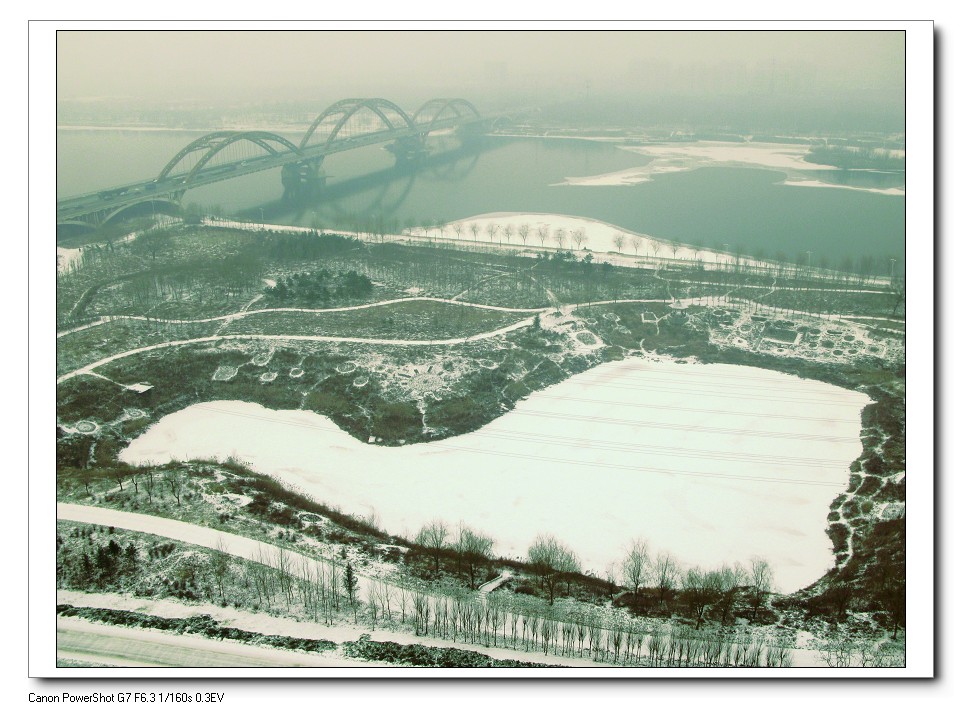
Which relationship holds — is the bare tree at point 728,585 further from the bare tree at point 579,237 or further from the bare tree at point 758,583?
the bare tree at point 579,237

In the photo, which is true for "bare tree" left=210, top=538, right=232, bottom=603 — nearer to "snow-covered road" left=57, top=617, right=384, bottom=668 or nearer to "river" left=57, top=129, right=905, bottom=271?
"snow-covered road" left=57, top=617, right=384, bottom=668

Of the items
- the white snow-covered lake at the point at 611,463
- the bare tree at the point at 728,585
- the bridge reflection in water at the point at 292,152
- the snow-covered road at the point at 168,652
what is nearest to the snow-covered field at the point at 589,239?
the white snow-covered lake at the point at 611,463

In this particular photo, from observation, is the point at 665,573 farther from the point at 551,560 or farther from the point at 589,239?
the point at 589,239

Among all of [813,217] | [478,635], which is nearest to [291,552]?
[478,635]

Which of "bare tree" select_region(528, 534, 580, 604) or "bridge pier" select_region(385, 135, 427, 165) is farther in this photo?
"bridge pier" select_region(385, 135, 427, 165)

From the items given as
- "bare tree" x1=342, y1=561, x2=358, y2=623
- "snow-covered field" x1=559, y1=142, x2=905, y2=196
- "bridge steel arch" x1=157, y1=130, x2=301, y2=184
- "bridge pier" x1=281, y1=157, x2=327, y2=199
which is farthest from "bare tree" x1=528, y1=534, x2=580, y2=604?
"bridge pier" x1=281, y1=157, x2=327, y2=199

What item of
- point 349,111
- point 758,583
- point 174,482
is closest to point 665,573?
point 758,583
